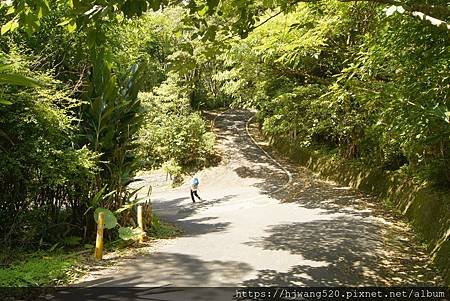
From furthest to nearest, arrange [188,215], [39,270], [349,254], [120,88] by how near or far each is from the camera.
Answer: [188,215]
[120,88]
[349,254]
[39,270]

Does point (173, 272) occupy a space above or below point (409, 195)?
below

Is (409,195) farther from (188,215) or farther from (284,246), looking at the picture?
(188,215)

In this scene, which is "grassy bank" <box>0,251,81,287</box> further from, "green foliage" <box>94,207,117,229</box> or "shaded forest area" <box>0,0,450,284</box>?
"green foliage" <box>94,207,117,229</box>

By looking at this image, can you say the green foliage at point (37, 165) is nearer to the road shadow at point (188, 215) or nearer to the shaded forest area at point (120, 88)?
the shaded forest area at point (120, 88)

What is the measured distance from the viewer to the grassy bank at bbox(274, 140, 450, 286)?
7859mm

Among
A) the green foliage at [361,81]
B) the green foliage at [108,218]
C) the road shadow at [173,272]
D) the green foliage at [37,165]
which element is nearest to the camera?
the road shadow at [173,272]

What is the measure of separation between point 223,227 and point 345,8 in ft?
22.1

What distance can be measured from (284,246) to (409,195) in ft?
15.7

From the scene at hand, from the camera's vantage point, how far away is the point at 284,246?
28.6 feet

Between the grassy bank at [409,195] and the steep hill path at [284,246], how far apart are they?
343 millimetres

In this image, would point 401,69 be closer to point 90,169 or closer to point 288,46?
point 288,46

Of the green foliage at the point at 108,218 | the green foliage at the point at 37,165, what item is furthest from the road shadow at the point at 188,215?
the green foliage at the point at 37,165

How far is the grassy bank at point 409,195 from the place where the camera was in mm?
7859

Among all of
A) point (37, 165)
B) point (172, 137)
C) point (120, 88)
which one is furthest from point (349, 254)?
point (172, 137)
